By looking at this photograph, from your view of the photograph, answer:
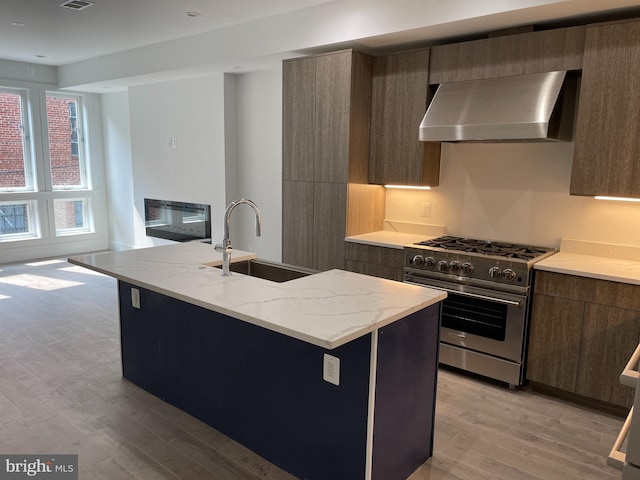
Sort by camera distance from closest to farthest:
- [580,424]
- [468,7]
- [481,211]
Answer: [580,424] → [468,7] → [481,211]

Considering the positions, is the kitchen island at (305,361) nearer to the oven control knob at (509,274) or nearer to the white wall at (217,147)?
the oven control knob at (509,274)

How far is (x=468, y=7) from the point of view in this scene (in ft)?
10.3

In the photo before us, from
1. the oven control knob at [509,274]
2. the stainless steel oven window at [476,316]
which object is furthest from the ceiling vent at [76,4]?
the oven control knob at [509,274]

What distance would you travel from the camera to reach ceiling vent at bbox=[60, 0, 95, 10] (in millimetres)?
3850

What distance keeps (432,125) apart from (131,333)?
2.58 metres

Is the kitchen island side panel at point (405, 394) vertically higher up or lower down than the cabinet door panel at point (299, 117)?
lower down

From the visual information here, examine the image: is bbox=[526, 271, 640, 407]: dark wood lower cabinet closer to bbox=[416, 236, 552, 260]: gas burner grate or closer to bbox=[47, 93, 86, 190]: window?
bbox=[416, 236, 552, 260]: gas burner grate

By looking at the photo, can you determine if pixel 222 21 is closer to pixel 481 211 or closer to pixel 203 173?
pixel 203 173

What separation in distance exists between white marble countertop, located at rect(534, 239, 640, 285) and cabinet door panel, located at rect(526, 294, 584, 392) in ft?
0.69

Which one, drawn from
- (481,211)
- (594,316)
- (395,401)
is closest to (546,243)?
(481,211)

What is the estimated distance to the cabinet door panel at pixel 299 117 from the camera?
4.11 metres

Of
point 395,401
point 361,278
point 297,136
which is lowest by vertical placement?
point 395,401

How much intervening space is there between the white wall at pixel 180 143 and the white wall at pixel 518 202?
2509mm

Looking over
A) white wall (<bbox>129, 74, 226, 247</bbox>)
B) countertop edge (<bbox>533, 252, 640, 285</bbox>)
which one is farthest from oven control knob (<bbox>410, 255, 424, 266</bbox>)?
white wall (<bbox>129, 74, 226, 247</bbox>)
